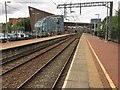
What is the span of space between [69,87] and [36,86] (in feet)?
6.09

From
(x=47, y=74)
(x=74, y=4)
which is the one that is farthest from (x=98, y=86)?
(x=74, y=4)

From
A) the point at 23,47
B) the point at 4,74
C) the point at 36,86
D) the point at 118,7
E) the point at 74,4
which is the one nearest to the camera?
the point at 36,86

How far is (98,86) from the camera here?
11406mm

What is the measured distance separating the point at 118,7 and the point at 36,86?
182ft

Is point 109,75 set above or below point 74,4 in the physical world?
below

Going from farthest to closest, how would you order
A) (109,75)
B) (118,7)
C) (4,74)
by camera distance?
(118,7)
(4,74)
(109,75)

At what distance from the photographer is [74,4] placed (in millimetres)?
48094

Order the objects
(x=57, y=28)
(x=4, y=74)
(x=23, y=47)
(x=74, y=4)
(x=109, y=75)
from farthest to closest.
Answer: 1. (x=57, y=28)
2. (x=74, y=4)
3. (x=23, y=47)
4. (x=4, y=74)
5. (x=109, y=75)

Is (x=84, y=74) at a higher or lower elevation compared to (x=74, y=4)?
lower

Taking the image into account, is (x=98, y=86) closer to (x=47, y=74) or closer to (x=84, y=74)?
(x=84, y=74)

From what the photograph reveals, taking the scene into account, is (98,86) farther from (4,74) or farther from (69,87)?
(4,74)

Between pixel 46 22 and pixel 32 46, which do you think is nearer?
pixel 32 46

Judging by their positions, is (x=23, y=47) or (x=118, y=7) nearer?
(x=23, y=47)

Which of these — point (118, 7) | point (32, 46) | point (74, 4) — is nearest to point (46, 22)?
point (118, 7)
